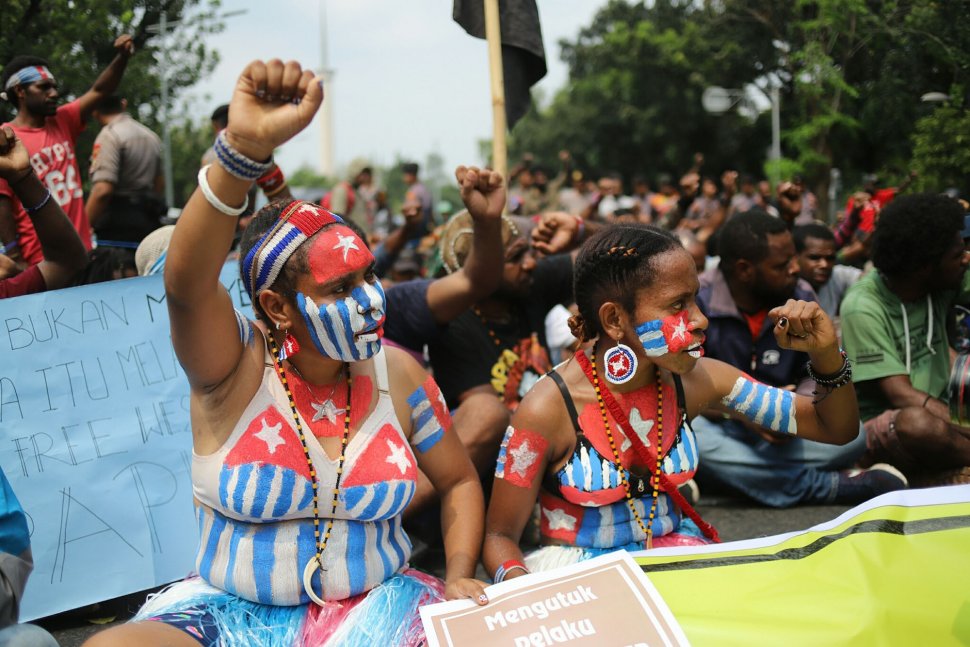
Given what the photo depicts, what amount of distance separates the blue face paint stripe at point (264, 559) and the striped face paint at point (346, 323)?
468 millimetres

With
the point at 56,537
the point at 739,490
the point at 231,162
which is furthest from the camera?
the point at 739,490

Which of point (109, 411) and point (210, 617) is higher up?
point (210, 617)

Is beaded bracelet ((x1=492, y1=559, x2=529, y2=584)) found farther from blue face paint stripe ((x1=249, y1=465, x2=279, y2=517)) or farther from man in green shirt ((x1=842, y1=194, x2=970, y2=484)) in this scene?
man in green shirt ((x1=842, y1=194, x2=970, y2=484))

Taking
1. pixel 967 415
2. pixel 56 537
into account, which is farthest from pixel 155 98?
pixel 967 415

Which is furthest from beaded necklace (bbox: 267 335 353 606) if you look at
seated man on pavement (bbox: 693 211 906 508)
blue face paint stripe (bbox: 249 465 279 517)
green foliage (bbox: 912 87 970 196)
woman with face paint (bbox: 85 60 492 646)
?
green foliage (bbox: 912 87 970 196)

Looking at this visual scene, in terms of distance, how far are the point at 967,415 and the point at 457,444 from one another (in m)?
1.86

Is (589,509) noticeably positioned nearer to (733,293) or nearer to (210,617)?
(210,617)

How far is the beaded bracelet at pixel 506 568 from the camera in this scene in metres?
2.32

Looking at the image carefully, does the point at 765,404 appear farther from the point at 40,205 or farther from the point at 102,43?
the point at 102,43

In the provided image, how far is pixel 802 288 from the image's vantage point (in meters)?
4.75

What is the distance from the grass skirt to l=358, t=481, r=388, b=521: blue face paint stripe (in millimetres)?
210

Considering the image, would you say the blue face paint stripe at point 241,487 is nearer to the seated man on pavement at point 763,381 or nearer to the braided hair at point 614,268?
the braided hair at point 614,268

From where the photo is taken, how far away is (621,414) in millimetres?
2508

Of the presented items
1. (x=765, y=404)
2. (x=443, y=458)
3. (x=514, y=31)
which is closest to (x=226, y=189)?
(x=443, y=458)
